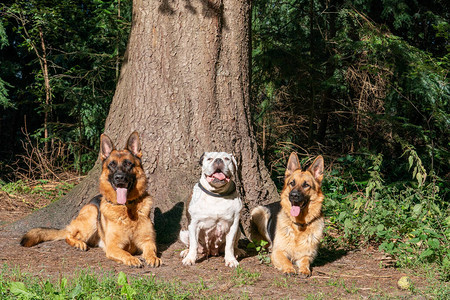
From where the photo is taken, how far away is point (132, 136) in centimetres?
552

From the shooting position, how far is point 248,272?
4566 millimetres

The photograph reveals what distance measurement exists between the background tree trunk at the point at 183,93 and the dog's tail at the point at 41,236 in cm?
133

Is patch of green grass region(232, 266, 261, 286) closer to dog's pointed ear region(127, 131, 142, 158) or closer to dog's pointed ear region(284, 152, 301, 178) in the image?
dog's pointed ear region(284, 152, 301, 178)

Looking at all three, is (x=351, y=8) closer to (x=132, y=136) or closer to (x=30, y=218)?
(x=132, y=136)

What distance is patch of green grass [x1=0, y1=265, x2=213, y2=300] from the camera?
132 inches

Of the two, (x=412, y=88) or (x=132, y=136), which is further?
(x=412, y=88)

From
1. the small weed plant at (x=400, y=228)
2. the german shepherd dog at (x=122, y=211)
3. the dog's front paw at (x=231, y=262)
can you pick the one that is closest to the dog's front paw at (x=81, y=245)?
the german shepherd dog at (x=122, y=211)

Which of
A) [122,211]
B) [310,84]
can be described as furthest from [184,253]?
[310,84]

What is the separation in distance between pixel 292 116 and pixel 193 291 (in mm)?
7141

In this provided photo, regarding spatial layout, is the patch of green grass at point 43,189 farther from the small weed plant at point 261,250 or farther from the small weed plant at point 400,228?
the small weed plant at point 400,228

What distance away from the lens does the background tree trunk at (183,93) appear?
5977 millimetres

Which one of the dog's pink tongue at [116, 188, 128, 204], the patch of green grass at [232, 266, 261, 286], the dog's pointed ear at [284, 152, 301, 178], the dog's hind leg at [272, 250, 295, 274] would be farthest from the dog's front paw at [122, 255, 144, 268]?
the dog's pointed ear at [284, 152, 301, 178]

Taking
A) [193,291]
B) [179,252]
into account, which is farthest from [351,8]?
A: [193,291]

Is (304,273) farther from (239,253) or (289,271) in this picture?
(239,253)
